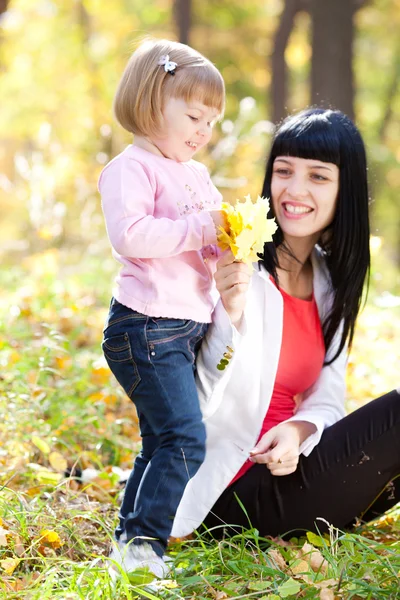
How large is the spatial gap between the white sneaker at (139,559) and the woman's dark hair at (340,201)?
101cm

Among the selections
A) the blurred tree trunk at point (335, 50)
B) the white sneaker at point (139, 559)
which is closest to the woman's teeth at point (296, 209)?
the white sneaker at point (139, 559)

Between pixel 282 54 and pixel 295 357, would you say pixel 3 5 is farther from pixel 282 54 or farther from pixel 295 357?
pixel 282 54

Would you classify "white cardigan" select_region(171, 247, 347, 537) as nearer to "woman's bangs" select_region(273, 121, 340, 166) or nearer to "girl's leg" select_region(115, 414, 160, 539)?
"girl's leg" select_region(115, 414, 160, 539)

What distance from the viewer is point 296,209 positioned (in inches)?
104

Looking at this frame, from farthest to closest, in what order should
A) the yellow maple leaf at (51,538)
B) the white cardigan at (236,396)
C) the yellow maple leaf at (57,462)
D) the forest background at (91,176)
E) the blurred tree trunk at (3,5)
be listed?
the blurred tree trunk at (3,5) < the forest background at (91,176) < the yellow maple leaf at (57,462) < the white cardigan at (236,396) < the yellow maple leaf at (51,538)

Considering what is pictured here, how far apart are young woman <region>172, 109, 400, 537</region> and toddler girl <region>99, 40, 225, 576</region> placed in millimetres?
152

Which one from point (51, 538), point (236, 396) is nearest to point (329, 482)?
point (236, 396)

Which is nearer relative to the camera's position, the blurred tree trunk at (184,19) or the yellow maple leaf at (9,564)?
the yellow maple leaf at (9,564)

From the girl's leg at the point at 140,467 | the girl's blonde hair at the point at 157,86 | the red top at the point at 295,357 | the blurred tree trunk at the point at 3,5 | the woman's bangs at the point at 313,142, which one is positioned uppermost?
the blurred tree trunk at the point at 3,5

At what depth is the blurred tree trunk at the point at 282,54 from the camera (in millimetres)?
11258

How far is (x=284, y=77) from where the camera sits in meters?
11.4

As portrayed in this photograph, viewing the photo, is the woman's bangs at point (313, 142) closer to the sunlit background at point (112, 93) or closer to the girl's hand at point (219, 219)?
the girl's hand at point (219, 219)

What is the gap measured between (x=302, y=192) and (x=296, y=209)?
0.07 metres

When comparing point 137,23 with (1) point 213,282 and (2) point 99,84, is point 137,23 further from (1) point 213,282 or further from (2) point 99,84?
(1) point 213,282
